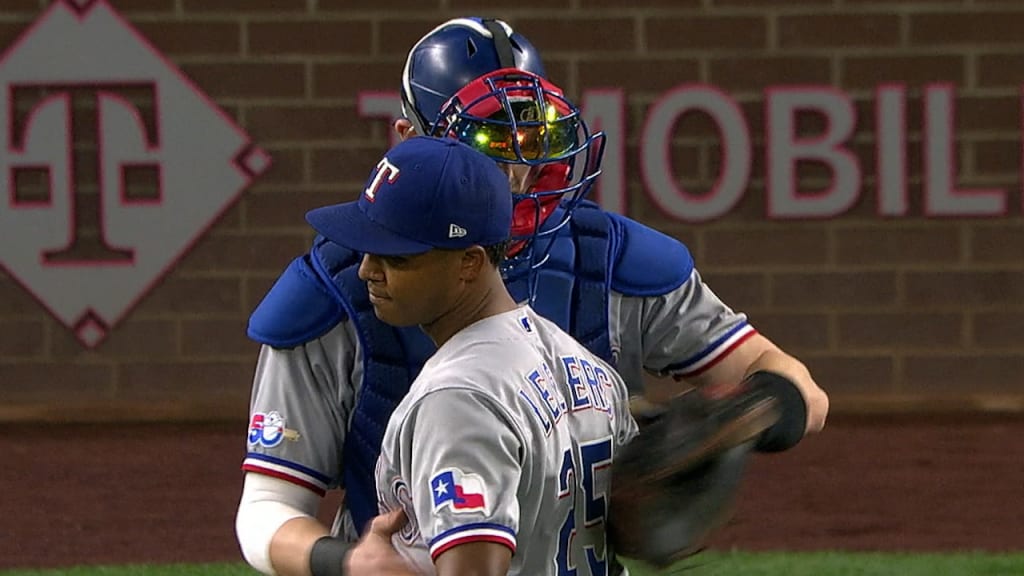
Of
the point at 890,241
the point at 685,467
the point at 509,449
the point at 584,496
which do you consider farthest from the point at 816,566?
the point at 509,449

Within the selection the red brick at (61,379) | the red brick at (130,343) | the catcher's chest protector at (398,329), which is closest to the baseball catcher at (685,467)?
the catcher's chest protector at (398,329)

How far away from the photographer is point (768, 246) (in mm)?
8641

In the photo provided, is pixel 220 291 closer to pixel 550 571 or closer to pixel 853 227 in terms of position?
pixel 853 227

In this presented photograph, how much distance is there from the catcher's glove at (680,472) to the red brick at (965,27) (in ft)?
19.6

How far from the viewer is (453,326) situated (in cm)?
252

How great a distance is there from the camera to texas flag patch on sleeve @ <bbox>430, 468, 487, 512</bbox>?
7.48ft

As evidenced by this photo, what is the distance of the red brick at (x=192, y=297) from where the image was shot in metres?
8.70

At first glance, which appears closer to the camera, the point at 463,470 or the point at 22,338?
the point at 463,470

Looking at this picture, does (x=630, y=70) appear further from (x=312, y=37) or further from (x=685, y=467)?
(x=685, y=467)

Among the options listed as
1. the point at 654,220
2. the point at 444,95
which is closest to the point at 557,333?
the point at 444,95

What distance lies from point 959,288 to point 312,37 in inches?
122

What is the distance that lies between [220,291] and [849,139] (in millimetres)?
2884

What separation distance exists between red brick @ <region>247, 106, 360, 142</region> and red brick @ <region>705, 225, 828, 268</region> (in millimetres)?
1640

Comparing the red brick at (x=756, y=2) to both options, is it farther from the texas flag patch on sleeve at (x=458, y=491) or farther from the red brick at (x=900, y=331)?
the texas flag patch on sleeve at (x=458, y=491)
